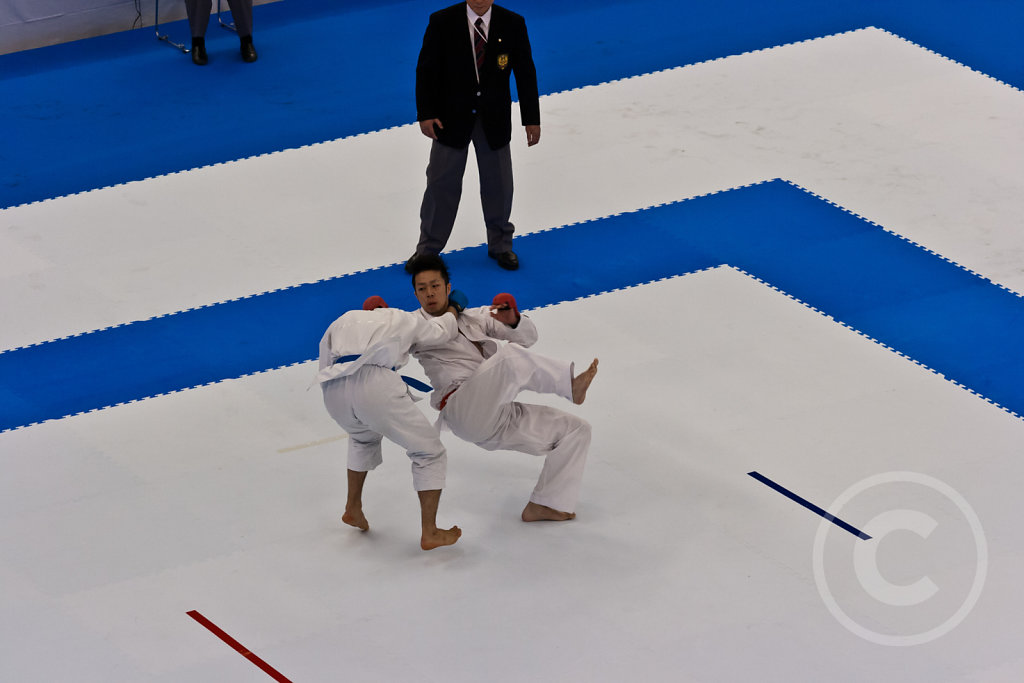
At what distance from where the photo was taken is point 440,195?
314 inches

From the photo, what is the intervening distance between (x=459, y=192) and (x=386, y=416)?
9.34 ft

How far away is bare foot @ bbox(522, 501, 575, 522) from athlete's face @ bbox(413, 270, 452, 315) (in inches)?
36.5

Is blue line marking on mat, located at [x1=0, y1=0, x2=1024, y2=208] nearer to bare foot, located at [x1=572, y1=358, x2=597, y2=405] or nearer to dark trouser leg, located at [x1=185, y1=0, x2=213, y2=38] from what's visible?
dark trouser leg, located at [x1=185, y1=0, x2=213, y2=38]

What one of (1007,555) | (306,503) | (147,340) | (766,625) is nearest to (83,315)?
(147,340)

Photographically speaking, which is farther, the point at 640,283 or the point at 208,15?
the point at 208,15

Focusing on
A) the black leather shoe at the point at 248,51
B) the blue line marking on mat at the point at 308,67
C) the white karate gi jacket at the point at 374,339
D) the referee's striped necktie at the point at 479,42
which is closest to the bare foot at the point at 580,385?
the white karate gi jacket at the point at 374,339

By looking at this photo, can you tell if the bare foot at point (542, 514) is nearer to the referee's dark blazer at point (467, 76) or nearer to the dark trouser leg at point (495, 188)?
the dark trouser leg at point (495, 188)

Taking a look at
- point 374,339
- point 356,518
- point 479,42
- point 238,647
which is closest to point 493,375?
point 374,339

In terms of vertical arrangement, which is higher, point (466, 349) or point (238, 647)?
point (466, 349)

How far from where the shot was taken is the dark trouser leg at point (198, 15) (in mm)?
10406

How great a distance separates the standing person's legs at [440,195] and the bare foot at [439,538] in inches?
106

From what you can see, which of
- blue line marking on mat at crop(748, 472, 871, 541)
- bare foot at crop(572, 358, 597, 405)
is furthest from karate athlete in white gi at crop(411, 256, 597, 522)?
blue line marking on mat at crop(748, 472, 871, 541)

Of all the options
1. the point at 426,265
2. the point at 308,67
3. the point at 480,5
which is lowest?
the point at 308,67

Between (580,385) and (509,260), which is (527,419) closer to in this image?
(580,385)
